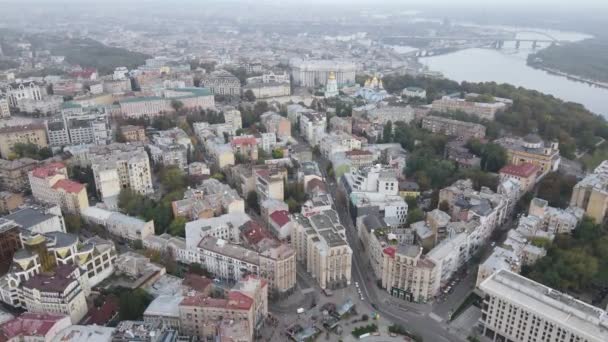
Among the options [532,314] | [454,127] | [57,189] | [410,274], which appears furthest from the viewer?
[454,127]

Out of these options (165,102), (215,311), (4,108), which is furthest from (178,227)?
(4,108)

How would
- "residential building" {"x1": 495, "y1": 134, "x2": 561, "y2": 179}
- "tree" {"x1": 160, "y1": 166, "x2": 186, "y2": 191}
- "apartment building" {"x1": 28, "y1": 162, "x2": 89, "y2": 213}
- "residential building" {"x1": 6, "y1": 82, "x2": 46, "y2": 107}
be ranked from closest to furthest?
"apartment building" {"x1": 28, "y1": 162, "x2": 89, "y2": 213} → "tree" {"x1": 160, "y1": 166, "x2": 186, "y2": 191} → "residential building" {"x1": 495, "y1": 134, "x2": 561, "y2": 179} → "residential building" {"x1": 6, "y1": 82, "x2": 46, "y2": 107}

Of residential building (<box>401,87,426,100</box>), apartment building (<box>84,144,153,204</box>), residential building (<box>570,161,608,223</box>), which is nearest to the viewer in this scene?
residential building (<box>570,161,608,223</box>)

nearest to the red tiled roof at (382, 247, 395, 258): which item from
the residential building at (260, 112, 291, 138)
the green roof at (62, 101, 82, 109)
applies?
Answer: the residential building at (260, 112, 291, 138)

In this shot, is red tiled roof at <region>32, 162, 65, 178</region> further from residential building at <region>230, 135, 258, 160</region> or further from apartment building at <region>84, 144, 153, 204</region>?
residential building at <region>230, 135, 258, 160</region>

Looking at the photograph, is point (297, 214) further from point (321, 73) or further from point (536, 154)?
point (321, 73)

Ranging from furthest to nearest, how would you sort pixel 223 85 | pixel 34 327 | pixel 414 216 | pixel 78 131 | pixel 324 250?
pixel 223 85
pixel 78 131
pixel 414 216
pixel 324 250
pixel 34 327
